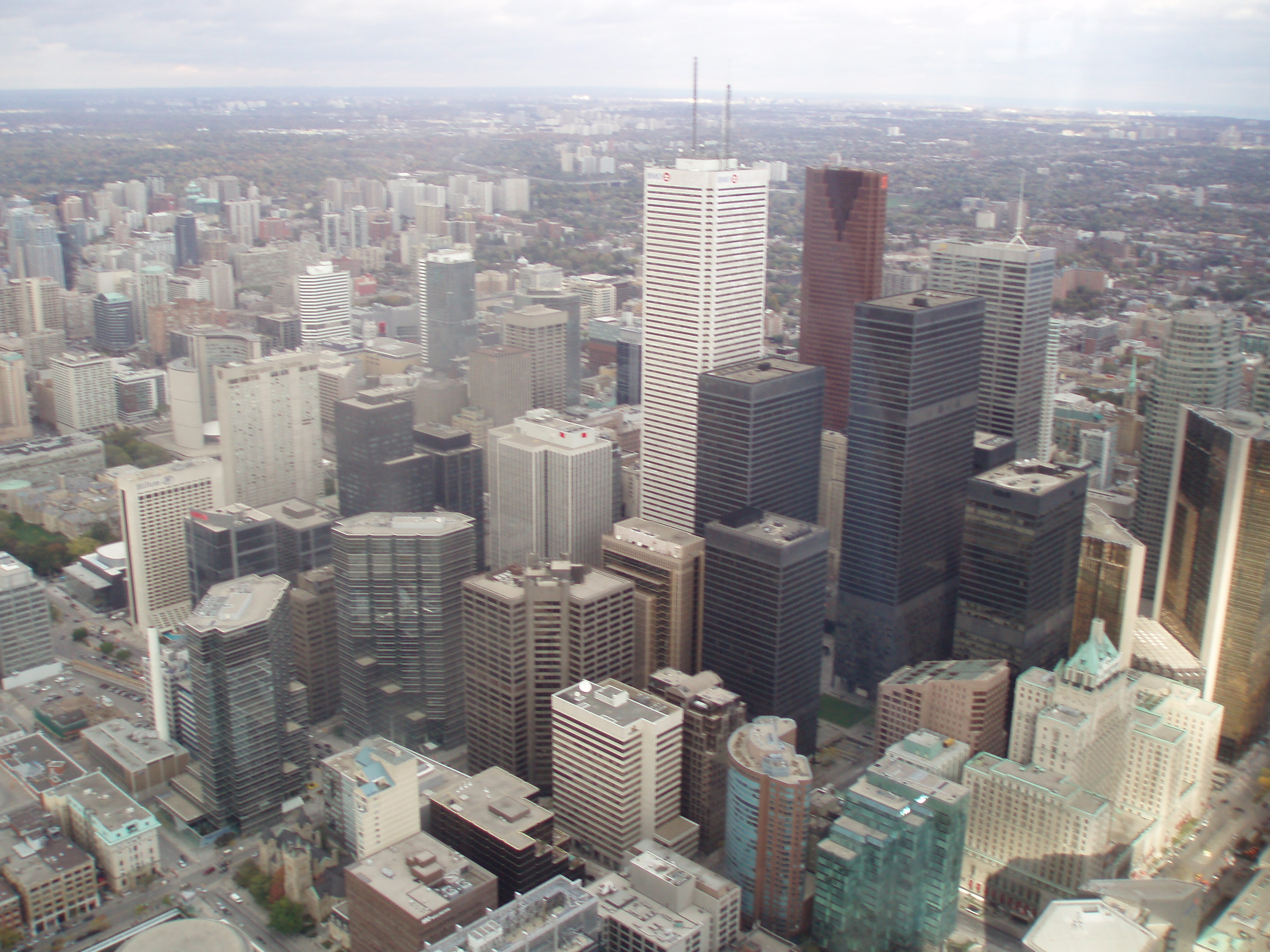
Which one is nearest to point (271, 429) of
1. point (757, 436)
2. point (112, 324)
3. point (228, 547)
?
point (228, 547)

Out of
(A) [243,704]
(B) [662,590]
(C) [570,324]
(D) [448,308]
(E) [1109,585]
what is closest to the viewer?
(A) [243,704]

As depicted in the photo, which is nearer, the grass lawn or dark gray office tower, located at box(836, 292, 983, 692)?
dark gray office tower, located at box(836, 292, 983, 692)

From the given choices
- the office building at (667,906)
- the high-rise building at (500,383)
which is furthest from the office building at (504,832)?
the high-rise building at (500,383)

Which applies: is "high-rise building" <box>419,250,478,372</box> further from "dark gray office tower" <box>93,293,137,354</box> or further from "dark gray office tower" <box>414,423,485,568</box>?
"dark gray office tower" <box>93,293,137,354</box>

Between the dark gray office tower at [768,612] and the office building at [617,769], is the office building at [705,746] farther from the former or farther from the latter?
the dark gray office tower at [768,612]

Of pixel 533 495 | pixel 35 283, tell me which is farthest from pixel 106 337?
pixel 533 495

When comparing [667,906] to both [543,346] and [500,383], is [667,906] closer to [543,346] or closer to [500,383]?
[500,383]

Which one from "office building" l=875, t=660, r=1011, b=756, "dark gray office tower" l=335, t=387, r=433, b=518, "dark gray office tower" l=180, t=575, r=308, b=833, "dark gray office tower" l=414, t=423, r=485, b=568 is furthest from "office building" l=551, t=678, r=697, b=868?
"dark gray office tower" l=335, t=387, r=433, b=518
